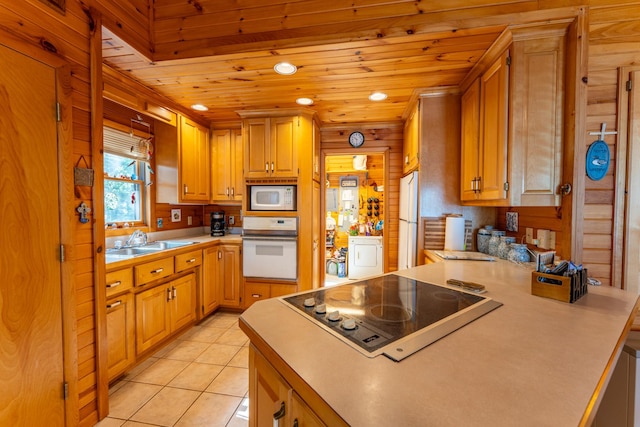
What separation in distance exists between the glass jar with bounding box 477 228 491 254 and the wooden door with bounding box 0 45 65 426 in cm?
283

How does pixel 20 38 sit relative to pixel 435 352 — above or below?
above

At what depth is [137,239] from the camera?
2.64 m

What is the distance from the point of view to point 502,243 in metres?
2.05

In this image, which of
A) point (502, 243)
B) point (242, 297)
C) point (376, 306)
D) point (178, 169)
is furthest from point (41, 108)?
point (502, 243)

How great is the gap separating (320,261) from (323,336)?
9.99ft

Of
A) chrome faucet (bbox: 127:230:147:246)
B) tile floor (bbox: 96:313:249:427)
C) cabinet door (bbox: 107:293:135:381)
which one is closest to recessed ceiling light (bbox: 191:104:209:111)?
chrome faucet (bbox: 127:230:147:246)

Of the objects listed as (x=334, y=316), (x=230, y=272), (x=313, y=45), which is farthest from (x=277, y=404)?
(x=230, y=272)

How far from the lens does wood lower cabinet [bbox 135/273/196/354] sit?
215 centimetres

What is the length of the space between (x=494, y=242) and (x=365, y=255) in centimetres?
277

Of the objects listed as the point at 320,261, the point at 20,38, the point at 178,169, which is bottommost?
the point at 320,261

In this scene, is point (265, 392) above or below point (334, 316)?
below

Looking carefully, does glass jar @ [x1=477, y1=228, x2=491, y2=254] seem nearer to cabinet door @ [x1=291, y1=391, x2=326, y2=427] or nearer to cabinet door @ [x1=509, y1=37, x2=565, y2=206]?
cabinet door @ [x1=509, y1=37, x2=565, y2=206]

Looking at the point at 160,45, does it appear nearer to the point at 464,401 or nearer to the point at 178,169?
the point at 178,169

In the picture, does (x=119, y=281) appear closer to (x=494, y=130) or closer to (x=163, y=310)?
(x=163, y=310)
